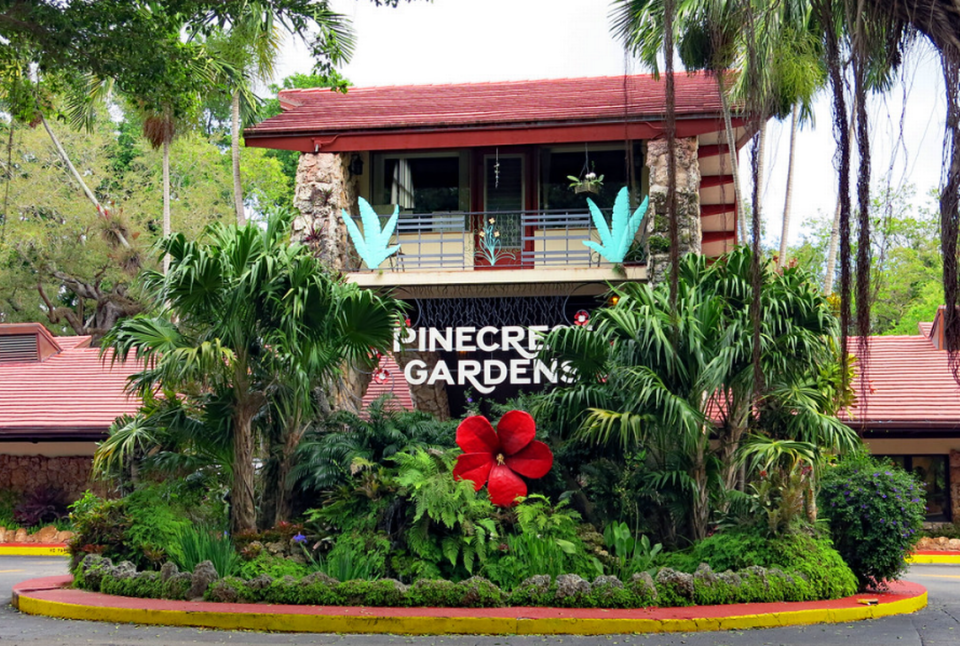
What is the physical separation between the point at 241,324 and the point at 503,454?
12.0 ft

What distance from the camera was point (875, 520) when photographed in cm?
1261

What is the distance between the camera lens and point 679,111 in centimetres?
1719

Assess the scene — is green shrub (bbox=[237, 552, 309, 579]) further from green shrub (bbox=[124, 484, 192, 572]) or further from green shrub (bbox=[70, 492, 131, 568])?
green shrub (bbox=[70, 492, 131, 568])

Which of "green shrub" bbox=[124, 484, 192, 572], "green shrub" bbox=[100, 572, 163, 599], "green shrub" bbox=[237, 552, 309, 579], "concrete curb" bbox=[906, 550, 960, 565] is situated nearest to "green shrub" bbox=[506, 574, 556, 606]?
"green shrub" bbox=[237, 552, 309, 579]

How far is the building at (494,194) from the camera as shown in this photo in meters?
17.4

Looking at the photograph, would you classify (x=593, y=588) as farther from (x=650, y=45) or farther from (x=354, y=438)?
(x=650, y=45)

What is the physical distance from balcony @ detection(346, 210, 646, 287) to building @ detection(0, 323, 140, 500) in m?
6.34

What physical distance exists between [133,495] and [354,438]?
112 inches

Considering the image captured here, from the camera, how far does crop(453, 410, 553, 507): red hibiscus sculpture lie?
12.8m

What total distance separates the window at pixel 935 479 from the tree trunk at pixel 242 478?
43.5 feet

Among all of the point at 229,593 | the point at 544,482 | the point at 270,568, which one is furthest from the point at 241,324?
the point at 544,482

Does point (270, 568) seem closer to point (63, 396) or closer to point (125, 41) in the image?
point (125, 41)

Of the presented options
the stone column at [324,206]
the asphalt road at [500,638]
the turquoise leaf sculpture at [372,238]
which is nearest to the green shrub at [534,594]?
the asphalt road at [500,638]

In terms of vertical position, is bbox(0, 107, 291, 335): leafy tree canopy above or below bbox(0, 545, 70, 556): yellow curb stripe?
above
